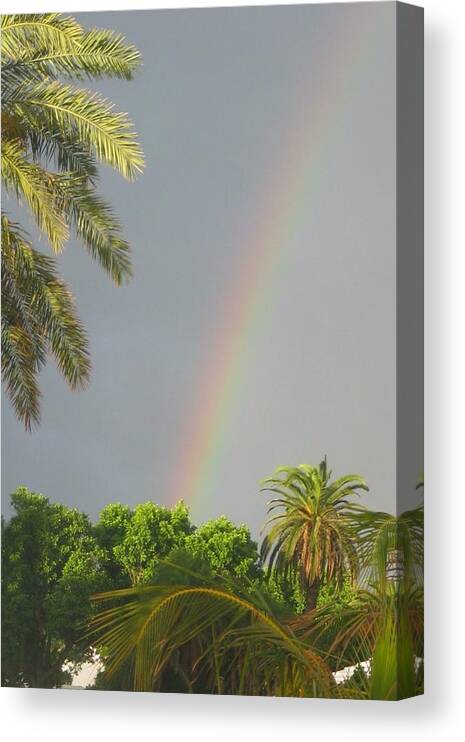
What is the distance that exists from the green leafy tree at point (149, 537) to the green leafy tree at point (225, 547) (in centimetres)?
10

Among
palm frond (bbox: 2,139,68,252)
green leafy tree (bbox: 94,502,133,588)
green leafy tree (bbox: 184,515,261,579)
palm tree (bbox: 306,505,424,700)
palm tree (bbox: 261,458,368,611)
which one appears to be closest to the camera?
palm tree (bbox: 306,505,424,700)

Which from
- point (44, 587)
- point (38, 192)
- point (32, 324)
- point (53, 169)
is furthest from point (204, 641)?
point (53, 169)

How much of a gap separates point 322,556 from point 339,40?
3.31m

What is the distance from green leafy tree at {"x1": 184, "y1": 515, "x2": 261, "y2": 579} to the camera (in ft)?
39.2

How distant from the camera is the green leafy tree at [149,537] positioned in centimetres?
1214

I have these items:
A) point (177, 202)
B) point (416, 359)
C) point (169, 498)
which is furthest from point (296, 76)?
point (169, 498)

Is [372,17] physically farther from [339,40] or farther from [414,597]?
[414,597]

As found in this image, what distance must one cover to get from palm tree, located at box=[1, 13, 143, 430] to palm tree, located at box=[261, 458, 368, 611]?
1586 millimetres

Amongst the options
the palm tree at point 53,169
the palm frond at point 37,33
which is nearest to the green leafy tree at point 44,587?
the palm tree at point 53,169

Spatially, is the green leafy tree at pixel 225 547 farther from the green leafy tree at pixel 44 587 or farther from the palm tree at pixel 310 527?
the green leafy tree at pixel 44 587

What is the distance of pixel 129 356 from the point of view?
12227 mm

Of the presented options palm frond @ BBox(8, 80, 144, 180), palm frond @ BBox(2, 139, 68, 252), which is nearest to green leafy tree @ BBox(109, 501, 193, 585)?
palm frond @ BBox(2, 139, 68, 252)

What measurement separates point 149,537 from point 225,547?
54 cm

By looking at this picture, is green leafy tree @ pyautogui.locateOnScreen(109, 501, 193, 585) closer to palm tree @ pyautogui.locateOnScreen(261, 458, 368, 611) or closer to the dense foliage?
the dense foliage
